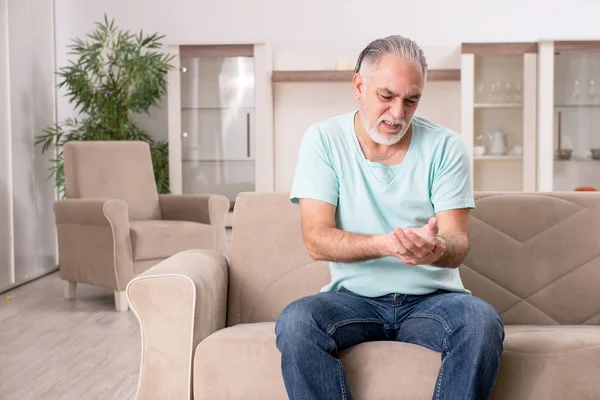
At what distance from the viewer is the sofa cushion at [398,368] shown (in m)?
2.00

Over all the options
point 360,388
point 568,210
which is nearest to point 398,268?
point 360,388

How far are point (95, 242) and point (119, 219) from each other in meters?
0.23

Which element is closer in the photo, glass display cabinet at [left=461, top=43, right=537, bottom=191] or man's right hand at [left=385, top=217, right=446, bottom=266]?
man's right hand at [left=385, top=217, right=446, bottom=266]

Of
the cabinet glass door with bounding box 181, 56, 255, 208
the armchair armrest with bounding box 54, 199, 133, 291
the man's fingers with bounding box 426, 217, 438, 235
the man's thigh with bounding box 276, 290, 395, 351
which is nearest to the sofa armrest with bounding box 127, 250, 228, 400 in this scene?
the man's thigh with bounding box 276, 290, 395, 351

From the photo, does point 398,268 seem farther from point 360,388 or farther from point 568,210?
point 568,210

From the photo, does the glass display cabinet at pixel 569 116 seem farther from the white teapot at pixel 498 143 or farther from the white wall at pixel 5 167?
the white wall at pixel 5 167

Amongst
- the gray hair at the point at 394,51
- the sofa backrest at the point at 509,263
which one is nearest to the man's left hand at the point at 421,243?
the gray hair at the point at 394,51

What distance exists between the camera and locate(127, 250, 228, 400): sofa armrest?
2.11 metres

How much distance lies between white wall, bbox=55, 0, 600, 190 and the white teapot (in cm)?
36

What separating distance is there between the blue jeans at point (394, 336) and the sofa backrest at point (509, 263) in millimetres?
446

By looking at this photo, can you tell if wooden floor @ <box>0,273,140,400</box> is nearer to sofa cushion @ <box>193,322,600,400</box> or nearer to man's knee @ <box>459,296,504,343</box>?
sofa cushion @ <box>193,322,600,400</box>

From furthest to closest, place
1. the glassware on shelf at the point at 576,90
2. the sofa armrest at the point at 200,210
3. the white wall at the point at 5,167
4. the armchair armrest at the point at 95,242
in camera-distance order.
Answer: the glassware on shelf at the point at 576,90 → the white wall at the point at 5,167 → the sofa armrest at the point at 200,210 → the armchair armrest at the point at 95,242

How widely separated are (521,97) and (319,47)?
1598 millimetres

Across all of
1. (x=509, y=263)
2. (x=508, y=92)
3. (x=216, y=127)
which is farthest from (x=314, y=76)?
(x=509, y=263)
